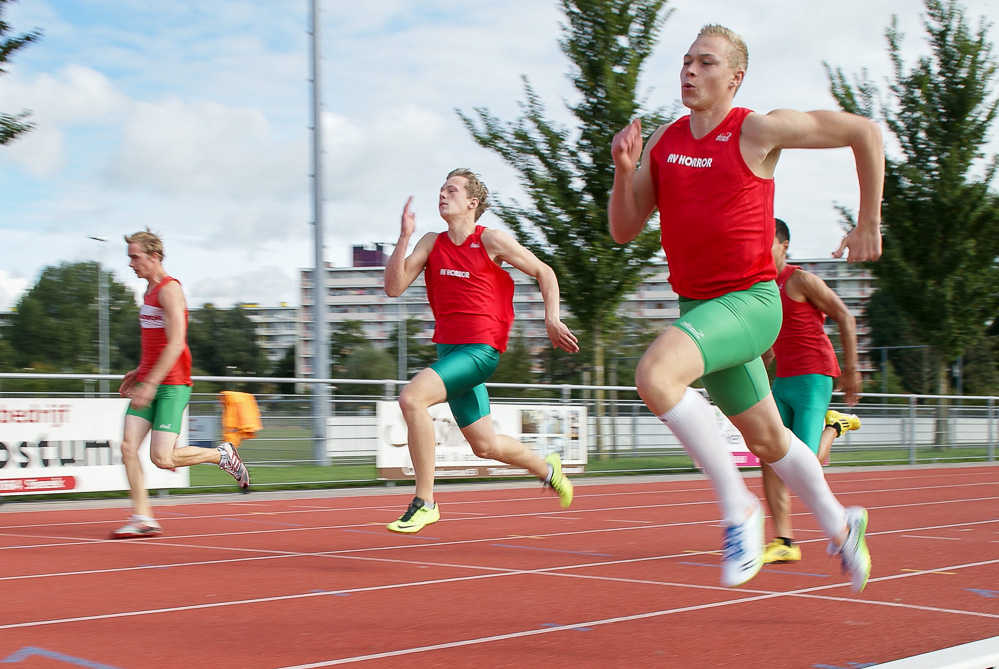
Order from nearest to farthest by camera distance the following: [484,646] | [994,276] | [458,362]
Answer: [484,646] < [458,362] < [994,276]

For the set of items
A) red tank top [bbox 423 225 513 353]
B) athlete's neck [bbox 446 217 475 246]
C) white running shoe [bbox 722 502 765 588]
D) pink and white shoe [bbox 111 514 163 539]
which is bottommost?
pink and white shoe [bbox 111 514 163 539]

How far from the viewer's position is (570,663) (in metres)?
3.41

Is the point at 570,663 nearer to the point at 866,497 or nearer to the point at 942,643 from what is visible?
the point at 942,643

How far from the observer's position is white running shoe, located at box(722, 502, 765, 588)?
347cm

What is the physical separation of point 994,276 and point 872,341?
67.4 meters

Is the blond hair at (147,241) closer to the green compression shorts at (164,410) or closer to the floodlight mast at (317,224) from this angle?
the green compression shorts at (164,410)

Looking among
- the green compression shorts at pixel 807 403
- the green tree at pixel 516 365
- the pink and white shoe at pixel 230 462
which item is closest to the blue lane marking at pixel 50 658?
the green compression shorts at pixel 807 403

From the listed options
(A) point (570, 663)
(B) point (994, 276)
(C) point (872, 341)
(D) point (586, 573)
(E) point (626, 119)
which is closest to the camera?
(A) point (570, 663)

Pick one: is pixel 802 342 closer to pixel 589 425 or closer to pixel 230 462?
pixel 230 462

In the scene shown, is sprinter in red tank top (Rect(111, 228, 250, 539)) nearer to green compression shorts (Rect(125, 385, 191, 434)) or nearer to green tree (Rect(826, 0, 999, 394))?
green compression shorts (Rect(125, 385, 191, 434))

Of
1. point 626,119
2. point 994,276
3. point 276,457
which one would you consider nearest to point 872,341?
point 994,276

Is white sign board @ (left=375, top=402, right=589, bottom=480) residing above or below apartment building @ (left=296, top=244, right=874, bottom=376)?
below

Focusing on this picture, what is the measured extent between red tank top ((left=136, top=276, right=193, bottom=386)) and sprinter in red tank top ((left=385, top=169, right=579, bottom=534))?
185 cm

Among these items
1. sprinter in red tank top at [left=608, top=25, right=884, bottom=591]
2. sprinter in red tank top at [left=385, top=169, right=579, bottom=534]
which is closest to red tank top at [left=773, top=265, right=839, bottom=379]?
sprinter in red tank top at [left=385, top=169, right=579, bottom=534]
